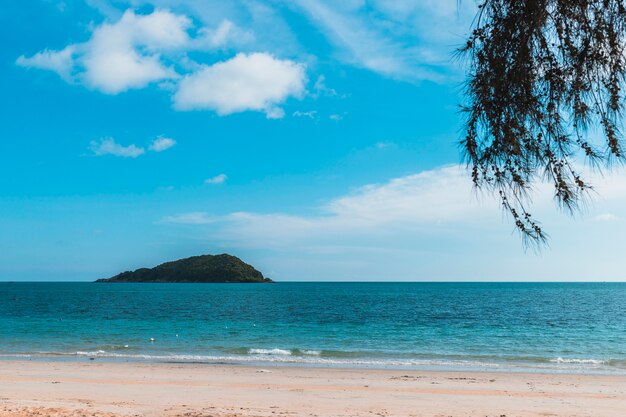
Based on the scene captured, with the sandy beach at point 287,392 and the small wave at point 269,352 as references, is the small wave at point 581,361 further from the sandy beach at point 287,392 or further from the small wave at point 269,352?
the small wave at point 269,352

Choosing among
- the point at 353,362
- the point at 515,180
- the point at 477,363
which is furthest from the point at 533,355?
the point at 515,180

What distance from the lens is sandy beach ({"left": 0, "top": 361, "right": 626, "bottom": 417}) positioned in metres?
15.1

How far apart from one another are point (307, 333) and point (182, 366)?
18293mm

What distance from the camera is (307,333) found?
138ft

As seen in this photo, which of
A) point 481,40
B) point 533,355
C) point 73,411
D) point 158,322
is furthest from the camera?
point 158,322

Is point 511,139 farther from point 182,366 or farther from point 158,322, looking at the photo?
point 158,322

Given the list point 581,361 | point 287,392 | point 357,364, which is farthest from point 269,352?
point 581,361

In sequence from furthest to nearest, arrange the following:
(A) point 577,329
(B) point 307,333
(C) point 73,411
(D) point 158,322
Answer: (D) point 158,322
(A) point 577,329
(B) point 307,333
(C) point 73,411

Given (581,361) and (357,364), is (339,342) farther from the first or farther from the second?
(581,361)

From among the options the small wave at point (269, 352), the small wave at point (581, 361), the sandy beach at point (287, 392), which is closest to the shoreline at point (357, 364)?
the small wave at point (581, 361)

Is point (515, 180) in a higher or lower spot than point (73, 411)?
higher

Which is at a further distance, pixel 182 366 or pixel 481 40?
pixel 182 366

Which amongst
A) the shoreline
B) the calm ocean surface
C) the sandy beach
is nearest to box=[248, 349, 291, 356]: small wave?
the calm ocean surface

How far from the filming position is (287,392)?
1838 cm
